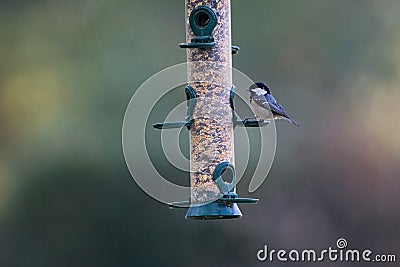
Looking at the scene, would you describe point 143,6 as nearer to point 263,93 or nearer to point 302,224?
point 302,224

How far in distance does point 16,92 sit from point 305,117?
2.60 metres

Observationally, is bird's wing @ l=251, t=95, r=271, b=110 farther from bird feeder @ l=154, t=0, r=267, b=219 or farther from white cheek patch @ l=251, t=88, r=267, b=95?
bird feeder @ l=154, t=0, r=267, b=219

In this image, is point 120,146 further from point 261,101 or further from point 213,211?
point 213,211

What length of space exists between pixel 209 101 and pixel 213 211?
687 millimetres

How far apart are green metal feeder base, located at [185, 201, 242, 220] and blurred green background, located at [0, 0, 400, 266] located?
4.50 meters

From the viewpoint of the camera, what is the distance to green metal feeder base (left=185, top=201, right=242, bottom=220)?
8750mm

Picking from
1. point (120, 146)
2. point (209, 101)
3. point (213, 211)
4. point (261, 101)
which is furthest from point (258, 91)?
point (120, 146)

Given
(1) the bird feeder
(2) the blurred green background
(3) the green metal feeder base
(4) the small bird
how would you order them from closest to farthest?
(3) the green metal feeder base
(1) the bird feeder
(4) the small bird
(2) the blurred green background

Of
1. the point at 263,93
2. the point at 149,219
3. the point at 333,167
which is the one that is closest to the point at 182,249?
the point at 149,219

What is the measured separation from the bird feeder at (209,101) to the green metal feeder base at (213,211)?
96mm

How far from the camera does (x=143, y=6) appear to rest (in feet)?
46.9

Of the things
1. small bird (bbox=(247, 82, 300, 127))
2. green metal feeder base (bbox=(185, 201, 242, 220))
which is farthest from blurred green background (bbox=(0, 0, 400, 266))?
green metal feeder base (bbox=(185, 201, 242, 220))

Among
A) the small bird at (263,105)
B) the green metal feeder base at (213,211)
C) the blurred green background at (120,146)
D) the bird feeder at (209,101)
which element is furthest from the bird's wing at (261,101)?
the blurred green background at (120,146)

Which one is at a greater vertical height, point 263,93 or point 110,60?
point 110,60
